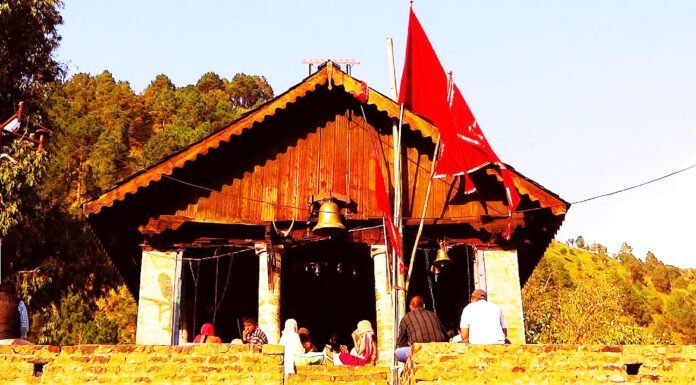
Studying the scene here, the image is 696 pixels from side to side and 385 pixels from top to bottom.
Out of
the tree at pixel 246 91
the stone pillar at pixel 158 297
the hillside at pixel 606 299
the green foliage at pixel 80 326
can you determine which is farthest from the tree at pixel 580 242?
the stone pillar at pixel 158 297

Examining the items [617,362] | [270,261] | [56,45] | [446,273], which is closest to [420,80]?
[270,261]

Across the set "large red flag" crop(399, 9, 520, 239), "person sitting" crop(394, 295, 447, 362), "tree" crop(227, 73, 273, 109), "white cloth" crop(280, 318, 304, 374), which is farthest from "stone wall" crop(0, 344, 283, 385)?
"tree" crop(227, 73, 273, 109)

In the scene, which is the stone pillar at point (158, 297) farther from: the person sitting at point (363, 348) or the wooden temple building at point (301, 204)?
the person sitting at point (363, 348)

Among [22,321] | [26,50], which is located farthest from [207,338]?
[26,50]

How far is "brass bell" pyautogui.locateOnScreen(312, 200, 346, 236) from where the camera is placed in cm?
1641

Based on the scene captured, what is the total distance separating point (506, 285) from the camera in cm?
1711

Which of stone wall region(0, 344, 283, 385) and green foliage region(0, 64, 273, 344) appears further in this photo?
green foliage region(0, 64, 273, 344)

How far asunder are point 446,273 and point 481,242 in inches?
170

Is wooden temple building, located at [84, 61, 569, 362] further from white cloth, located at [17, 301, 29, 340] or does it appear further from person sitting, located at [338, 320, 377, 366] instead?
white cloth, located at [17, 301, 29, 340]

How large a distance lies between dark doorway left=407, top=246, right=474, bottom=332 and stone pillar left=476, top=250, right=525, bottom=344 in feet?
8.36

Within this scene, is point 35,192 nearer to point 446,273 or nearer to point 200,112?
point 446,273

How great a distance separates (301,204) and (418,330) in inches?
224

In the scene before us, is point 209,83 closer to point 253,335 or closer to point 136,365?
point 253,335

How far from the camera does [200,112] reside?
256 ft
